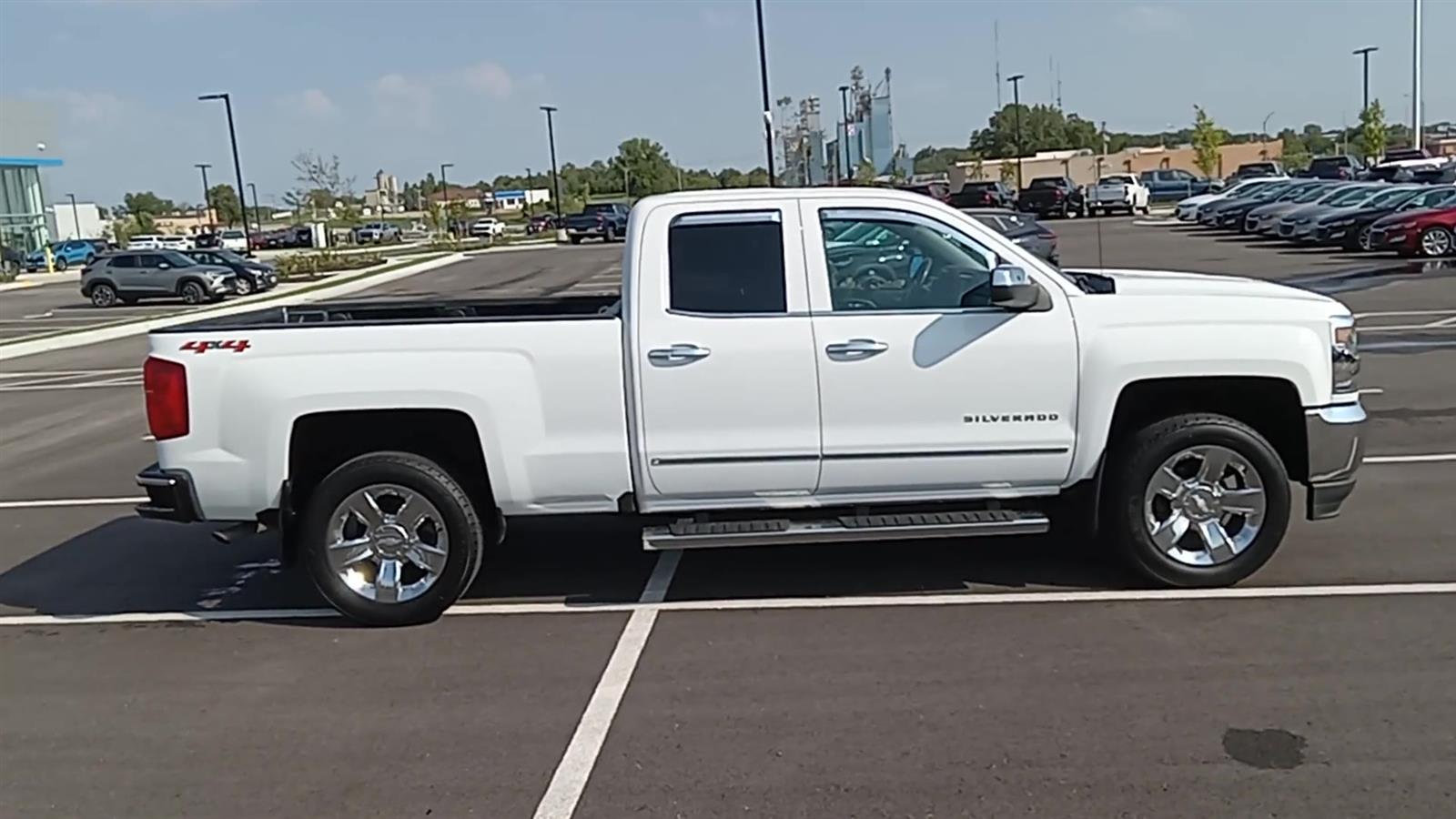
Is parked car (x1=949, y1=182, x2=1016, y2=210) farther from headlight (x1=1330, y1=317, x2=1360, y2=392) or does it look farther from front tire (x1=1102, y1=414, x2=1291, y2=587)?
front tire (x1=1102, y1=414, x2=1291, y2=587)

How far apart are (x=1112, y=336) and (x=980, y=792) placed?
2577mm

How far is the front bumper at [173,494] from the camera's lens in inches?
236

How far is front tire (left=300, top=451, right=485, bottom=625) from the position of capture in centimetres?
600

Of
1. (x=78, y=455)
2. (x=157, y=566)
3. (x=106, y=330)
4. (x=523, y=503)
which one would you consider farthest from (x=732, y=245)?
(x=106, y=330)

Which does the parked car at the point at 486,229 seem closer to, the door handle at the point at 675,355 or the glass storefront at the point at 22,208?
the glass storefront at the point at 22,208

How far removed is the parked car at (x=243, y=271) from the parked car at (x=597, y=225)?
21.6m

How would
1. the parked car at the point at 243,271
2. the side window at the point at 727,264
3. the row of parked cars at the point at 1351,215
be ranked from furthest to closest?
the parked car at the point at 243,271 < the row of parked cars at the point at 1351,215 < the side window at the point at 727,264

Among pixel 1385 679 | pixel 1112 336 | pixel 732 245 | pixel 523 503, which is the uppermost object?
pixel 732 245

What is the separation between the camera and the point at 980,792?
4.17 metres

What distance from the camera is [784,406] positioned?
5.88 m

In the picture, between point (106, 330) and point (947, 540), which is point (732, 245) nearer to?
point (947, 540)

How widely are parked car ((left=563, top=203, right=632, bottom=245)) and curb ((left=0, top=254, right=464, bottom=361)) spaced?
10670mm

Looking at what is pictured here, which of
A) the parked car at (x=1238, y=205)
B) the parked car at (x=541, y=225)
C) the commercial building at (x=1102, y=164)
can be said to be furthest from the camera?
the commercial building at (x=1102, y=164)

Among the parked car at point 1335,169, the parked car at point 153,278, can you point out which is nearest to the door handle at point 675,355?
the parked car at point 153,278
